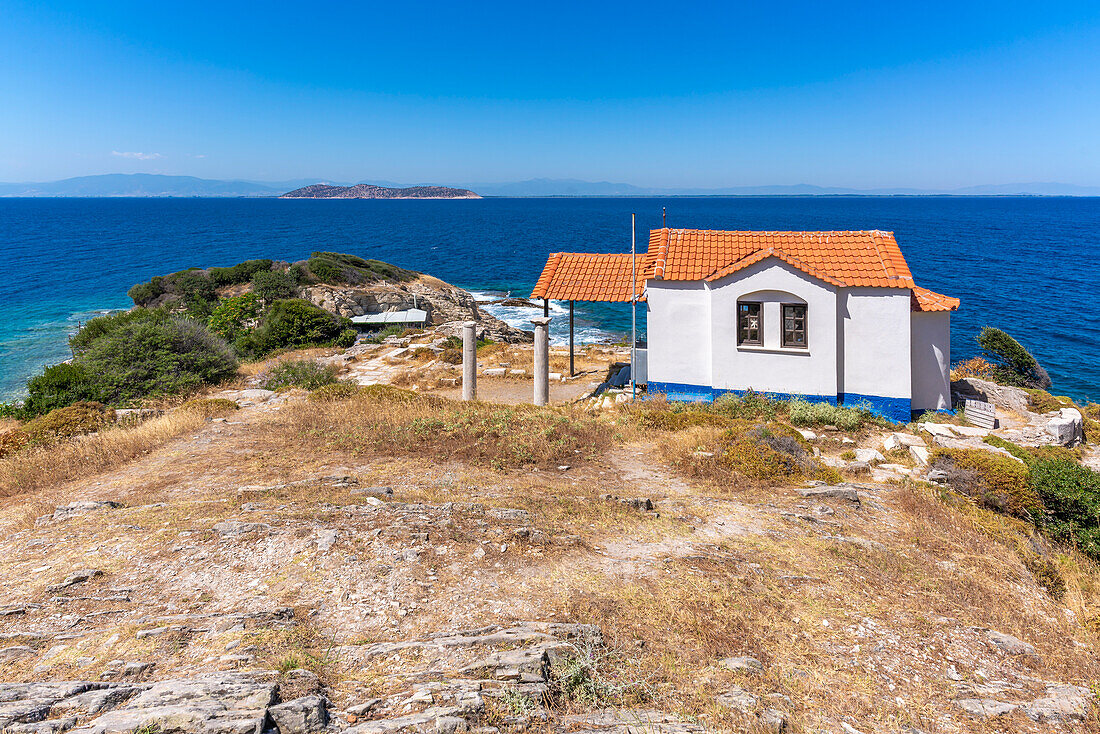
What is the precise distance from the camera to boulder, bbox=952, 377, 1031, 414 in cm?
1995

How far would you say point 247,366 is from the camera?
86.5 feet

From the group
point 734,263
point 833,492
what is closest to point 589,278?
point 734,263

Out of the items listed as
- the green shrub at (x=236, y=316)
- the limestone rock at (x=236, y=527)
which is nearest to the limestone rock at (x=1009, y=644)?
the limestone rock at (x=236, y=527)

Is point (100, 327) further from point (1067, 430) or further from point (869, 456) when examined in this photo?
point (1067, 430)

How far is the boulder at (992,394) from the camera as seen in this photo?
65.5ft

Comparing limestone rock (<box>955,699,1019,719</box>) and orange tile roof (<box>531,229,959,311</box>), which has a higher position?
orange tile roof (<box>531,229,959,311</box>)

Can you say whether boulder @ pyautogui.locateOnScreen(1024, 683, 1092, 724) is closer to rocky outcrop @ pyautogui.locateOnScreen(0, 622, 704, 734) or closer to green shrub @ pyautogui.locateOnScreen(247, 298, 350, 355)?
rocky outcrop @ pyautogui.locateOnScreen(0, 622, 704, 734)

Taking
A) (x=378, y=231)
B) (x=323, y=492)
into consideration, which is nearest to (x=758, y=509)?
(x=323, y=492)

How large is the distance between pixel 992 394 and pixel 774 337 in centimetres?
893

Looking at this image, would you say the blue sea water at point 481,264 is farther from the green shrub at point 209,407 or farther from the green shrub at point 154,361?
the green shrub at point 209,407

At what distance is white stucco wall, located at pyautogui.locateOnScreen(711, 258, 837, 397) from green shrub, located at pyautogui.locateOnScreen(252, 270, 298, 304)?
30115 mm

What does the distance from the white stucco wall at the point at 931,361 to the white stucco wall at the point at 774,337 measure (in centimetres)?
284

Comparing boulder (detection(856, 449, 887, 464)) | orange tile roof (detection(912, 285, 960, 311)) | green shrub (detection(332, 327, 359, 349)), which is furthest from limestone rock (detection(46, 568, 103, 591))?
green shrub (detection(332, 327, 359, 349))

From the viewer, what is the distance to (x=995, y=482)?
11.5m
